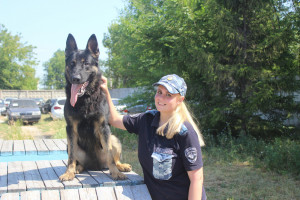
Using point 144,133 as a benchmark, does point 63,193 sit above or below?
below

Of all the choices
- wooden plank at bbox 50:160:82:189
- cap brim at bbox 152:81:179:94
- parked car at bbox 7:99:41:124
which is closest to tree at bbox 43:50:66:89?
parked car at bbox 7:99:41:124

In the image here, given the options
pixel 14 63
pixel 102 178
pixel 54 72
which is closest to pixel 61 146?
pixel 102 178

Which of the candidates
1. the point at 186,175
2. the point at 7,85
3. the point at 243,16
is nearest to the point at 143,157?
the point at 186,175

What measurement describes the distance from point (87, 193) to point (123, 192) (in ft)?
1.26

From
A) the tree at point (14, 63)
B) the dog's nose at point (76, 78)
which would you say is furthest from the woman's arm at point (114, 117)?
the tree at point (14, 63)

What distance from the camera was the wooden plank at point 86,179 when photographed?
2.76m

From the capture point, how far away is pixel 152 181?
2600mm

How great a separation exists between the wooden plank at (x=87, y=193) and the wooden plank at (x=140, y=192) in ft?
1.36

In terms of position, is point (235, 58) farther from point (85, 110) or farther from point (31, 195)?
point (31, 195)

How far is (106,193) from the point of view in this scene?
268 centimetres

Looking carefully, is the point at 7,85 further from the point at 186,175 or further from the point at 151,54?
the point at 186,175

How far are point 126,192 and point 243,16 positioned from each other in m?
6.46

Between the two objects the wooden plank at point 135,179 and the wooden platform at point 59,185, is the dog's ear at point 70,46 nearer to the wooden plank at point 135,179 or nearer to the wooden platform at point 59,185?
the wooden platform at point 59,185

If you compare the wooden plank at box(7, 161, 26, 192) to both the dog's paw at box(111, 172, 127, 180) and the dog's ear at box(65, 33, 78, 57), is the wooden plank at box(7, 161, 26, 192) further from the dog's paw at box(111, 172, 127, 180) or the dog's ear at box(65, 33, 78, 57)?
the dog's ear at box(65, 33, 78, 57)
